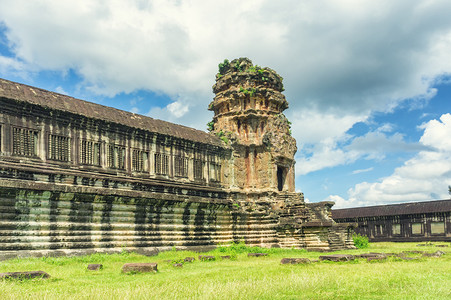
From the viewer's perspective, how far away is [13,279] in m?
9.84

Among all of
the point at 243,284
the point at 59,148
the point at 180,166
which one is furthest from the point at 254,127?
the point at 243,284

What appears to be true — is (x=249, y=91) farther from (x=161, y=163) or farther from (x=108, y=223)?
(x=108, y=223)

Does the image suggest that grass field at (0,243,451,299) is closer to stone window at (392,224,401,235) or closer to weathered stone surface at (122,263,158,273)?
weathered stone surface at (122,263,158,273)

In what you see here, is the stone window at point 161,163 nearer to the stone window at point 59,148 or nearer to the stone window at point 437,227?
the stone window at point 59,148

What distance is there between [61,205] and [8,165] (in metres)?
2.41

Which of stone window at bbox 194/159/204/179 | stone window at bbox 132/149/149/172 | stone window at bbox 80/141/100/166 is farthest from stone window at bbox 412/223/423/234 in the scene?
stone window at bbox 80/141/100/166

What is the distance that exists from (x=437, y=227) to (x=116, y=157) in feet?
102

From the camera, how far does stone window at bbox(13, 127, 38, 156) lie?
1741cm

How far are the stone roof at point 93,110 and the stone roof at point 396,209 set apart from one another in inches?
916

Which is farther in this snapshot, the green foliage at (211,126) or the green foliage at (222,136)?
the green foliage at (211,126)

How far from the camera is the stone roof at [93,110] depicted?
18.2 m

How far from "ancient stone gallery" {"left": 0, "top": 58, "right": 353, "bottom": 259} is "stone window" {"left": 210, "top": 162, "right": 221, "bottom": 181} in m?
0.07

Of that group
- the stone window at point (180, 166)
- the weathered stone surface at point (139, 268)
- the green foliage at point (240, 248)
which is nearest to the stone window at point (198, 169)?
the stone window at point (180, 166)

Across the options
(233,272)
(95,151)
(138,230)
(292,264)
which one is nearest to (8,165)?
(95,151)
